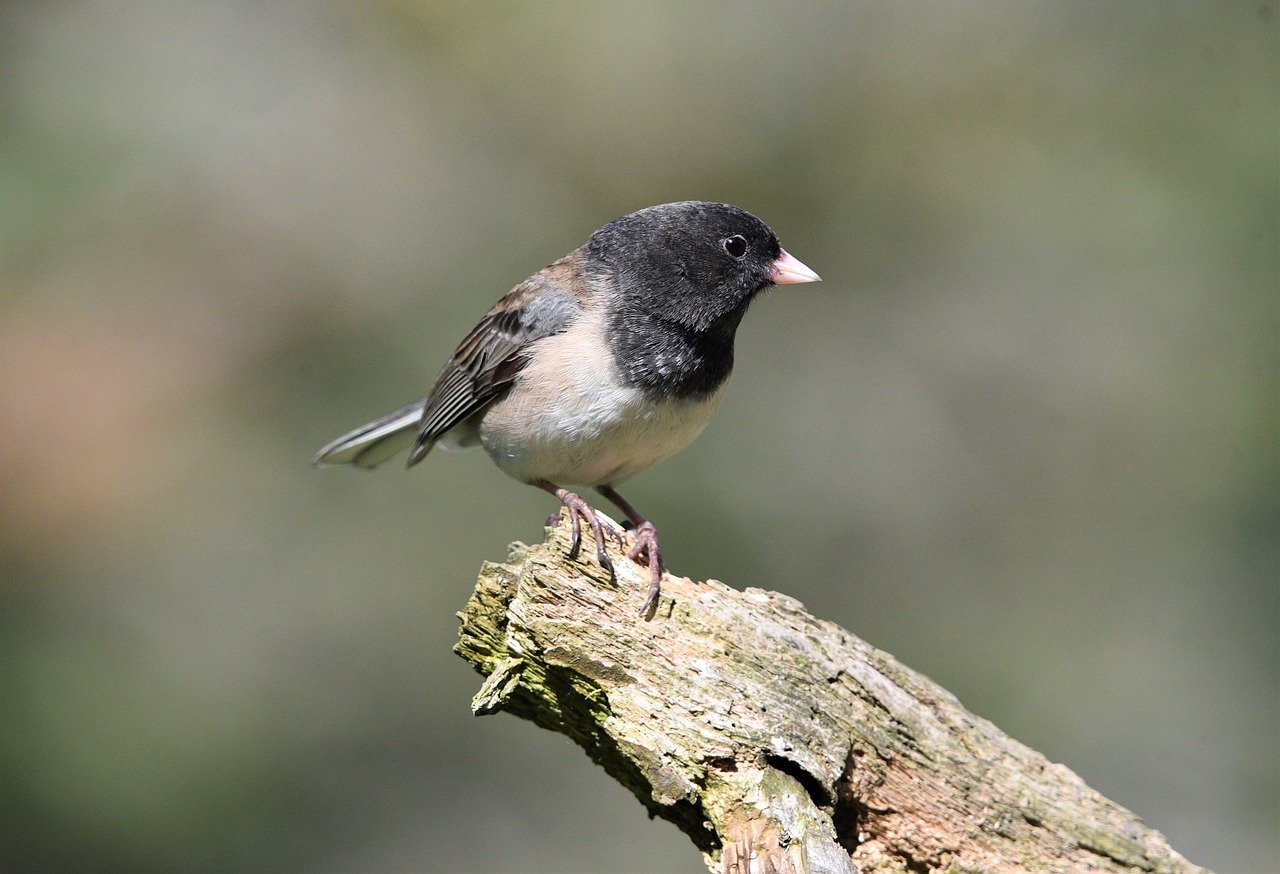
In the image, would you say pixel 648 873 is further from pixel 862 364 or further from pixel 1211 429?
pixel 1211 429

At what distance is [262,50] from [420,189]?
109 cm

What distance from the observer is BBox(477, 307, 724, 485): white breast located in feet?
8.71

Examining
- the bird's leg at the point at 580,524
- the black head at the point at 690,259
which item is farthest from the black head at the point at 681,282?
the bird's leg at the point at 580,524

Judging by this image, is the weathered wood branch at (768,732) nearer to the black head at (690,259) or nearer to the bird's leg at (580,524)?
the bird's leg at (580,524)

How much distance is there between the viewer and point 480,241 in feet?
18.0

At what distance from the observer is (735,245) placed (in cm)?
300

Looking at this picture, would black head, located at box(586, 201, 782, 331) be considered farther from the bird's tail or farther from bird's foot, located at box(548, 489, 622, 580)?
the bird's tail

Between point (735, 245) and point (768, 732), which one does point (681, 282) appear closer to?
point (735, 245)

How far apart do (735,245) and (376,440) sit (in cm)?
135

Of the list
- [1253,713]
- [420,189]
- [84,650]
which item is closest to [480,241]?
[420,189]

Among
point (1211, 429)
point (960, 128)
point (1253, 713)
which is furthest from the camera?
point (960, 128)

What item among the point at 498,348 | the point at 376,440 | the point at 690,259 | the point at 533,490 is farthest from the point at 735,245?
the point at 533,490

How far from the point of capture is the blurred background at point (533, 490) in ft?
15.3

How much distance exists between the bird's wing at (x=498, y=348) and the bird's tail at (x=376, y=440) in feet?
0.69
